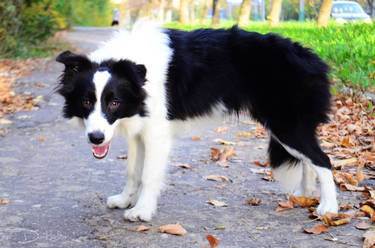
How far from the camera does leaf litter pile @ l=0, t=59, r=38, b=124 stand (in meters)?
7.75

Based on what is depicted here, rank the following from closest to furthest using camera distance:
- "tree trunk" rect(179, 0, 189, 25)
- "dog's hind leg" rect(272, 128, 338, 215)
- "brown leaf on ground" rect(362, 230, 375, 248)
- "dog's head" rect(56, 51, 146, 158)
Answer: "brown leaf on ground" rect(362, 230, 375, 248) → "dog's head" rect(56, 51, 146, 158) → "dog's hind leg" rect(272, 128, 338, 215) → "tree trunk" rect(179, 0, 189, 25)

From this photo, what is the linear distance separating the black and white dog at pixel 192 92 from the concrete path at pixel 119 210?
0.26 metres

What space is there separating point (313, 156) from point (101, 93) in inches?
66.2

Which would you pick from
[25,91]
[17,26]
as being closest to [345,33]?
[25,91]

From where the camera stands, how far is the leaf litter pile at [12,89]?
775 centimetres

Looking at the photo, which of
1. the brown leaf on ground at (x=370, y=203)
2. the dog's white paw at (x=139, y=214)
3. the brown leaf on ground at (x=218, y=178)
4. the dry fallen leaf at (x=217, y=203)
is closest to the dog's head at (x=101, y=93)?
the dog's white paw at (x=139, y=214)

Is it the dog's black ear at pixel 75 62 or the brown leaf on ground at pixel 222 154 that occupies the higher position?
the dog's black ear at pixel 75 62

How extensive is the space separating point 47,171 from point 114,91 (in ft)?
5.90

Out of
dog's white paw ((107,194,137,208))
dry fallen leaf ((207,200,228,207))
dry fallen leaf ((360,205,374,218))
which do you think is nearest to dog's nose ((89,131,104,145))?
dog's white paw ((107,194,137,208))

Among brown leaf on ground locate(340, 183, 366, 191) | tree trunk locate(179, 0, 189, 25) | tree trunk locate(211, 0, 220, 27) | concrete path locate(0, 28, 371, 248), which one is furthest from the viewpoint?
tree trunk locate(179, 0, 189, 25)

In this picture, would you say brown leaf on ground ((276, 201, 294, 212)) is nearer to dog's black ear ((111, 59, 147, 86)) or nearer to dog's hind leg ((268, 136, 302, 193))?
dog's hind leg ((268, 136, 302, 193))

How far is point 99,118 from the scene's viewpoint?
10.7ft

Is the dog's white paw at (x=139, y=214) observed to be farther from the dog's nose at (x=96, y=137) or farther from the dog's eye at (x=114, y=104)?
the dog's eye at (x=114, y=104)

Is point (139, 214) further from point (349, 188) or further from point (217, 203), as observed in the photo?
point (349, 188)
